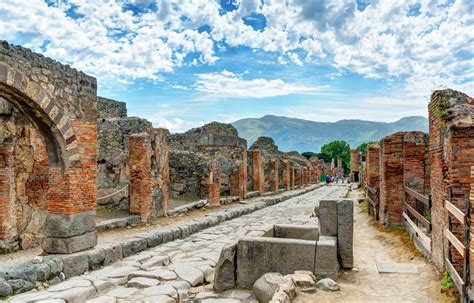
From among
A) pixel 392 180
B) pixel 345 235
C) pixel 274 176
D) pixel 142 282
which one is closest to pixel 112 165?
pixel 142 282

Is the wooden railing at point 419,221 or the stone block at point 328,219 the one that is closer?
the stone block at point 328,219

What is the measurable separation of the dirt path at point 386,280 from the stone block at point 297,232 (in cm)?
96

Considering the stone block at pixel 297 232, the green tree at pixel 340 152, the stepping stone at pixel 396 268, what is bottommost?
the stepping stone at pixel 396 268

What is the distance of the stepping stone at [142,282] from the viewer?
23.4ft

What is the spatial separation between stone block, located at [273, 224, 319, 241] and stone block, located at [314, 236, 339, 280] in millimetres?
1401

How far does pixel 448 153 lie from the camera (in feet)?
20.8

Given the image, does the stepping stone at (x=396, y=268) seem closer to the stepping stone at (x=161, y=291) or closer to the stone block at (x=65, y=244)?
the stepping stone at (x=161, y=291)

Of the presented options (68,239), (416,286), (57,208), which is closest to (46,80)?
(57,208)

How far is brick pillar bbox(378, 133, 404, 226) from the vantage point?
10984 mm

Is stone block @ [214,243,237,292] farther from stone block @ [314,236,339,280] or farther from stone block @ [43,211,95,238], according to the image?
stone block @ [43,211,95,238]

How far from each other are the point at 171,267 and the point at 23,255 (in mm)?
3307

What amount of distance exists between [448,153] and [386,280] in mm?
2292

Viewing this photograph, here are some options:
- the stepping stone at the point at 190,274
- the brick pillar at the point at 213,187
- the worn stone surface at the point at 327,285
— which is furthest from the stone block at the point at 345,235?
the brick pillar at the point at 213,187

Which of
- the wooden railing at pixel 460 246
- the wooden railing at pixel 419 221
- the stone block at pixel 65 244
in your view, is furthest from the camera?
the stone block at pixel 65 244
